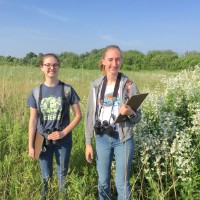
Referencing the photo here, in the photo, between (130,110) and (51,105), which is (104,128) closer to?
(130,110)

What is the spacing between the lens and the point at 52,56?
3.56m

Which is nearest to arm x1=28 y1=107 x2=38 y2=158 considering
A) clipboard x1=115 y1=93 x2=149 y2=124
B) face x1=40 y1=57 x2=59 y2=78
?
face x1=40 y1=57 x2=59 y2=78

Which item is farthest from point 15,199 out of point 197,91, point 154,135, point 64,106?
point 197,91

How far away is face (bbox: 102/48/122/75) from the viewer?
3158 millimetres

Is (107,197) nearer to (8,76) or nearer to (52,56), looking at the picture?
(52,56)

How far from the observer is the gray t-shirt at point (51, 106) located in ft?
11.4

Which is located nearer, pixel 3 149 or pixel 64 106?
pixel 64 106

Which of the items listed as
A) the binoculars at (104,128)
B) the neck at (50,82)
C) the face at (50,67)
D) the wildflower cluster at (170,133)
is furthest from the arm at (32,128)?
Answer: the wildflower cluster at (170,133)

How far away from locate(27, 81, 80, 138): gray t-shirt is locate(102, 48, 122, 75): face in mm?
644

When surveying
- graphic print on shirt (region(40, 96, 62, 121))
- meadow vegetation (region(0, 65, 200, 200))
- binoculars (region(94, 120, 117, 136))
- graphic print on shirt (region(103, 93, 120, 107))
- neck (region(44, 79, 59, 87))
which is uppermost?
neck (region(44, 79, 59, 87))

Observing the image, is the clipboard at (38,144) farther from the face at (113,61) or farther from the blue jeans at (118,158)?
the face at (113,61)

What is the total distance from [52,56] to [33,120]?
81 centimetres

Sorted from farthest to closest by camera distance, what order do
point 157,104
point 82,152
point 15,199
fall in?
point 82,152 < point 157,104 < point 15,199

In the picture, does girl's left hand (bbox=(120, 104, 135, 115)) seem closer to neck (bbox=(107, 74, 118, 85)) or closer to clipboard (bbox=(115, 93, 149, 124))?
clipboard (bbox=(115, 93, 149, 124))
